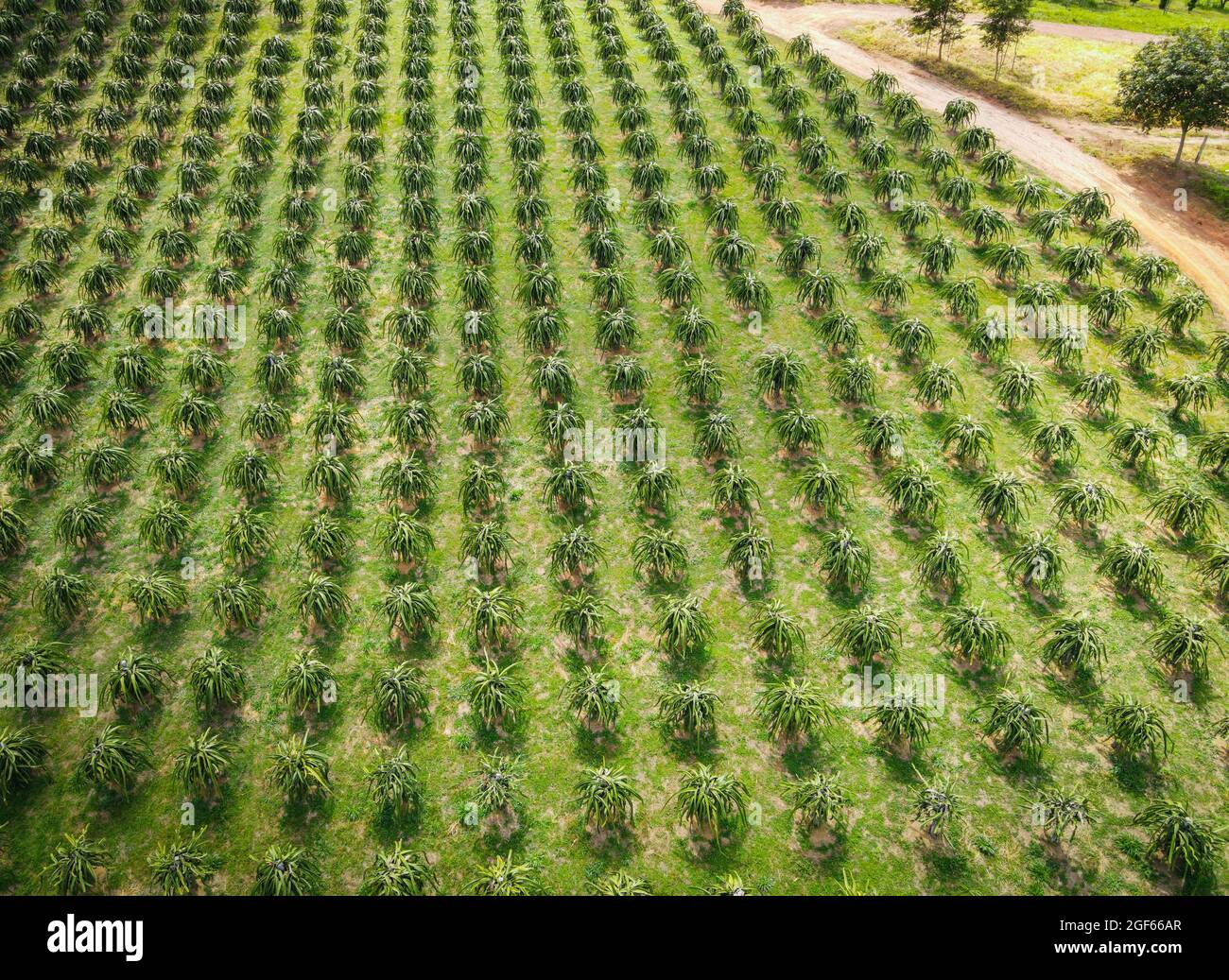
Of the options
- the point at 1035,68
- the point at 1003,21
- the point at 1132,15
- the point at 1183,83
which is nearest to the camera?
the point at 1183,83

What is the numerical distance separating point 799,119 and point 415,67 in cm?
2283

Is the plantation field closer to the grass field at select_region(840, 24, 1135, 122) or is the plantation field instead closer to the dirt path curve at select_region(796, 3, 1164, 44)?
the grass field at select_region(840, 24, 1135, 122)

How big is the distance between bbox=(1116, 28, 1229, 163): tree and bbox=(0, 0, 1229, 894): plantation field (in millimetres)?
7967

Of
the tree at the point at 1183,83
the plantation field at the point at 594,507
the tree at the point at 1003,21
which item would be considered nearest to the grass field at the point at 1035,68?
the tree at the point at 1003,21

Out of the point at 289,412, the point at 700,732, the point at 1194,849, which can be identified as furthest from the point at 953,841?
the point at 289,412

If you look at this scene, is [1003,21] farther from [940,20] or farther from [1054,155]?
[1054,155]

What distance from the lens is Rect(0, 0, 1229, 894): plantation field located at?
786 inches

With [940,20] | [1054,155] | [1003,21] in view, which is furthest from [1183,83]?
[940,20]

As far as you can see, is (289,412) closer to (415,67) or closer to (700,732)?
(700,732)

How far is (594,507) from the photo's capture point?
27.2 m

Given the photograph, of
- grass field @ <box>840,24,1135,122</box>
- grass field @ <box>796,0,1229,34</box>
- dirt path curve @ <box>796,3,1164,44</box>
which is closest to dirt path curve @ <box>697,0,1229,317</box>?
dirt path curve @ <box>796,3,1164,44</box>

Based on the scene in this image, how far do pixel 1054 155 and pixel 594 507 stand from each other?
35.3 meters

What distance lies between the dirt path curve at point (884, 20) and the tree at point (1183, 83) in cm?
1606

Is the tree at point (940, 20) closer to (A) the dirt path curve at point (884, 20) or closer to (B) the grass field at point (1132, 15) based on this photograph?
(A) the dirt path curve at point (884, 20)
